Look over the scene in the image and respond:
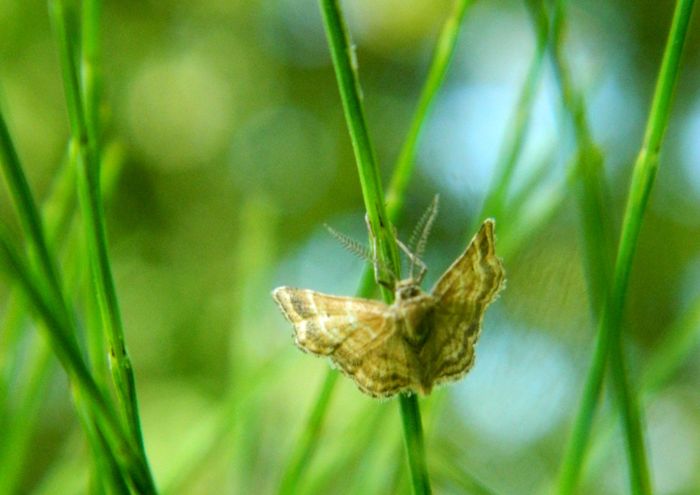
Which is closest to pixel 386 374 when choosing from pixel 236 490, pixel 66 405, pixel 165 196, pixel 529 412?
pixel 529 412

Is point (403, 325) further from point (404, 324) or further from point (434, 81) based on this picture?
point (434, 81)

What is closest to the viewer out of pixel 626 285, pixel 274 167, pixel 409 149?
pixel 626 285

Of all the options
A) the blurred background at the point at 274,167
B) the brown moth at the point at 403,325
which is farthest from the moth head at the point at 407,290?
the blurred background at the point at 274,167

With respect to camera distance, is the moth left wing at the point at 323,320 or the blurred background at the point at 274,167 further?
the blurred background at the point at 274,167

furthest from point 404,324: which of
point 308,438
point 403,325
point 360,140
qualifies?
point 360,140

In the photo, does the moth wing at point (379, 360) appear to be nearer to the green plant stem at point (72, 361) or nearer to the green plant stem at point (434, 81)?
the green plant stem at point (434, 81)

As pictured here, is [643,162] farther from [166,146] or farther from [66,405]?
[166,146]
